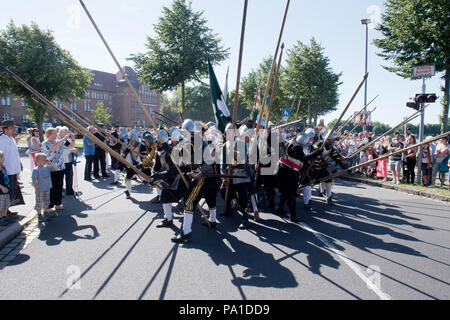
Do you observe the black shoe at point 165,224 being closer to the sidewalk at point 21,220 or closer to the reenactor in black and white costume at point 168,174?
the reenactor in black and white costume at point 168,174

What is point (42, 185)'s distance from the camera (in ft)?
19.5

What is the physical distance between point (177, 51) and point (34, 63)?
1331 cm

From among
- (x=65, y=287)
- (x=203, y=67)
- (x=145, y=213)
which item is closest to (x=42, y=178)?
(x=145, y=213)

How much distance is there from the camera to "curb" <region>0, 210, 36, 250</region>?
468 cm

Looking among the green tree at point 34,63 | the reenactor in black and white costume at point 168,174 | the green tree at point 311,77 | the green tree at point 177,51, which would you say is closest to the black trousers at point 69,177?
the reenactor in black and white costume at point 168,174

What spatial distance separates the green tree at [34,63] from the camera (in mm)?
25797

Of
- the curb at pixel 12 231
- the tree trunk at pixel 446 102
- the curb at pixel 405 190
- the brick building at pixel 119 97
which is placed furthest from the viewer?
the brick building at pixel 119 97

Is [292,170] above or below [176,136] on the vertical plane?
below

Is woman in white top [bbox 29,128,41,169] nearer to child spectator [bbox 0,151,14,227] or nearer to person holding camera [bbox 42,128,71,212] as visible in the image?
person holding camera [bbox 42,128,71,212]

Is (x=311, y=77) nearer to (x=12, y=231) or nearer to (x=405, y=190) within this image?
(x=405, y=190)

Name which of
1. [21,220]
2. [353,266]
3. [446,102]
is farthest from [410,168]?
[21,220]

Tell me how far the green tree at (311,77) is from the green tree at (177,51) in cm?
666

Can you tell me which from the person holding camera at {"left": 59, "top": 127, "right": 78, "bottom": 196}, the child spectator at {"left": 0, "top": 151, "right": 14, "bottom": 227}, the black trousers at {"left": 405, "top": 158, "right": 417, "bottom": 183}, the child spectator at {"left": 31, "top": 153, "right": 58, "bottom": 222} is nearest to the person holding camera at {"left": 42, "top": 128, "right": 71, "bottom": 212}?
the child spectator at {"left": 31, "top": 153, "right": 58, "bottom": 222}
